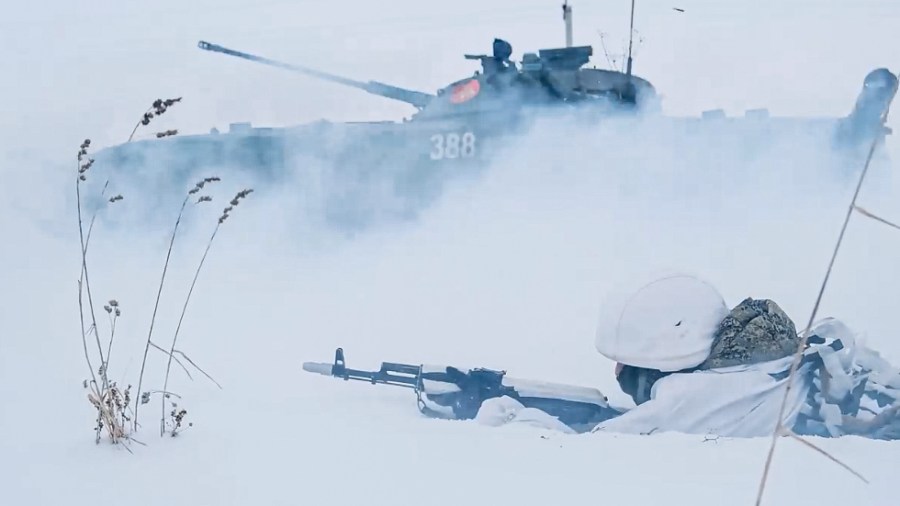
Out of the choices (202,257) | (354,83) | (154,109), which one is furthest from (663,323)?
(154,109)

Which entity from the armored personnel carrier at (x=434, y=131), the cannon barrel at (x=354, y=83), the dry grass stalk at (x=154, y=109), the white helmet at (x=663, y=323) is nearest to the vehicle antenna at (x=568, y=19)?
the armored personnel carrier at (x=434, y=131)

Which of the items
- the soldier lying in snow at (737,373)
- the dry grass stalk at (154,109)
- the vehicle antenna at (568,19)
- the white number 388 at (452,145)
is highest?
the vehicle antenna at (568,19)

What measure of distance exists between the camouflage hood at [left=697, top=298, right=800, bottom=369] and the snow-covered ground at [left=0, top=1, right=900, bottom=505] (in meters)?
0.05

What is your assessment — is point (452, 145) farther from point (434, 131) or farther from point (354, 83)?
point (354, 83)

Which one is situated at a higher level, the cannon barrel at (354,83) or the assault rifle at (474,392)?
the cannon barrel at (354,83)

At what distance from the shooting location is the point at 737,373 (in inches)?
86.6

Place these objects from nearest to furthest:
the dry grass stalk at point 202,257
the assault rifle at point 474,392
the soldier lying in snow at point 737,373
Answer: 1. the soldier lying in snow at point 737,373
2. the assault rifle at point 474,392
3. the dry grass stalk at point 202,257

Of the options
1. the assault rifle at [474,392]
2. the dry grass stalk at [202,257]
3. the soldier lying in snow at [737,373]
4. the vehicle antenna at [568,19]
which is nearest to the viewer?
the soldier lying in snow at [737,373]

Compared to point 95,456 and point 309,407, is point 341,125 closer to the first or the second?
point 309,407

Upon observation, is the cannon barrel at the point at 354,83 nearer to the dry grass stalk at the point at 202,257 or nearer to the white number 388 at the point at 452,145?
the white number 388 at the point at 452,145

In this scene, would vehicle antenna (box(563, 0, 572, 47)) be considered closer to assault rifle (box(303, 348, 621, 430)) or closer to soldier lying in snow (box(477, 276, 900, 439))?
soldier lying in snow (box(477, 276, 900, 439))

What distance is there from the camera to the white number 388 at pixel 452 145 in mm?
2396

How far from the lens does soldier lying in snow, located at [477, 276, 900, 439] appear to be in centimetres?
216

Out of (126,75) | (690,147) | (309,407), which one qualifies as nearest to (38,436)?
(309,407)
